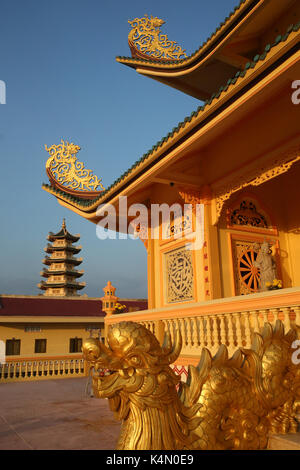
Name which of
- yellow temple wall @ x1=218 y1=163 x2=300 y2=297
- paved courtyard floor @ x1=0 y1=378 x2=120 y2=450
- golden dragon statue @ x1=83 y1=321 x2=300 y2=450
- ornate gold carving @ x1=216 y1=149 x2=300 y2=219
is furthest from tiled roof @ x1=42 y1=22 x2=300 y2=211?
paved courtyard floor @ x1=0 y1=378 x2=120 y2=450

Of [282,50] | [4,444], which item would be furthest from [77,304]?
[282,50]

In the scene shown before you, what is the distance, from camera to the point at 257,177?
5930 mm

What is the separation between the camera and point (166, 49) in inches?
354

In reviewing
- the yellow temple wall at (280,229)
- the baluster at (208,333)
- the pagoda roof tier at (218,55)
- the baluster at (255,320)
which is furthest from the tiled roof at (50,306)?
the baluster at (255,320)

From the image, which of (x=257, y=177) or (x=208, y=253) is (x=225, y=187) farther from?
(x=208, y=253)

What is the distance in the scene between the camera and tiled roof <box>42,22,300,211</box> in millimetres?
3715

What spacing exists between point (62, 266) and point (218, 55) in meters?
32.8

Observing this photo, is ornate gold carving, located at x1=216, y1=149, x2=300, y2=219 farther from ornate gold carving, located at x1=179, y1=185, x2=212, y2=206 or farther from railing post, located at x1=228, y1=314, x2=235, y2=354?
railing post, located at x1=228, y1=314, x2=235, y2=354

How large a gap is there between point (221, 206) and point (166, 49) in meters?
4.90

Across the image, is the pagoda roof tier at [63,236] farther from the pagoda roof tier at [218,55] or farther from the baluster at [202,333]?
the baluster at [202,333]

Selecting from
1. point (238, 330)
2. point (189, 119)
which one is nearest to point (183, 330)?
point (238, 330)

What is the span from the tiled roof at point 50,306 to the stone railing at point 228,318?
1498 cm

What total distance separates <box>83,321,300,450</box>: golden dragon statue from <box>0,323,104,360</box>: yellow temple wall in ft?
58.7
